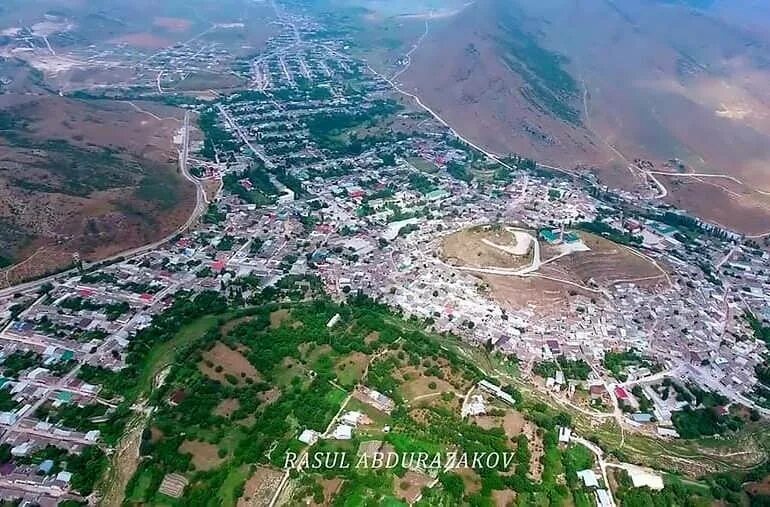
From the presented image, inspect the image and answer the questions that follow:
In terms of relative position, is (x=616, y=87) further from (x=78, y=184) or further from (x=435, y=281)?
(x=78, y=184)

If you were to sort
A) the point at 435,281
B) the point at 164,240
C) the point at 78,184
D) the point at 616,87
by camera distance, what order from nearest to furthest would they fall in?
the point at 435,281 < the point at 164,240 < the point at 78,184 < the point at 616,87

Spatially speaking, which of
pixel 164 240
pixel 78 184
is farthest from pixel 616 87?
pixel 78 184

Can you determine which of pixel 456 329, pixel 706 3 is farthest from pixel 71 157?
pixel 706 3

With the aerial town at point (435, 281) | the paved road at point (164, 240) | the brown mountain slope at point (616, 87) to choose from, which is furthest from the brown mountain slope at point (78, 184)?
the brown mountain slope at point (616, 87)

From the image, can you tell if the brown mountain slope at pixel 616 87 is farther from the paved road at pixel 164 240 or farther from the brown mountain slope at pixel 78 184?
the brown mountain slope at pixel 78 184

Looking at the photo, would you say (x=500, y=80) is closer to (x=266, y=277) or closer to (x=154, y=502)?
(x=266, y=277)

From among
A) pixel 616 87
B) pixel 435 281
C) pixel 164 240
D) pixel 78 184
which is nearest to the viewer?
pixel 435 281

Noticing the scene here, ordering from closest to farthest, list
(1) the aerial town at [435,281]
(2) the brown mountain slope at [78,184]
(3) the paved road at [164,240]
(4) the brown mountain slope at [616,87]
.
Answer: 1. (1) the aerial town at [435,281]
2. (3) the paved road at [164,240]
3. (2) the brown mountain slope at [78,184]
4. (4) the brown mountain slope at [616,87]
